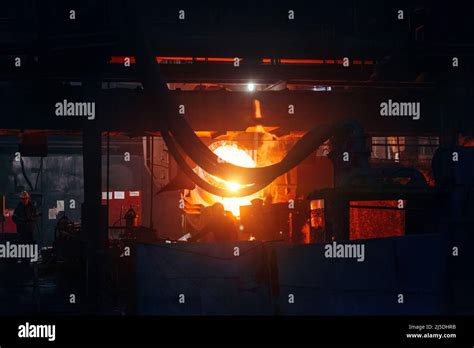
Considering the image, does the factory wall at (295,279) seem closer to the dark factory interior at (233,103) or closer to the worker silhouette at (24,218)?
the dark factory interior at (233,103)

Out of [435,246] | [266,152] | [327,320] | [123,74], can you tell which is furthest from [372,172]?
[266,152]

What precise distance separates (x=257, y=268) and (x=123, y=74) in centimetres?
764

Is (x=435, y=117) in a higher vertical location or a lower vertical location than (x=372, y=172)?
higher

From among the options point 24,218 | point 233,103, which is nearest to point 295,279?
point 233,103

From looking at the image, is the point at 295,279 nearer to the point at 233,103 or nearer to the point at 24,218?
the point at 233,103

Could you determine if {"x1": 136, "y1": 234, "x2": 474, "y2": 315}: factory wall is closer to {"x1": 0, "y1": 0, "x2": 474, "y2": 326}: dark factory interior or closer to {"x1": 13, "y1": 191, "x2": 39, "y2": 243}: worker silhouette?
{"x1": 0, "y1": 0, "x2": 474, "y2": 326}: dark factory interior

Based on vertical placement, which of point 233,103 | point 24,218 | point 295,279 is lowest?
point 295,279

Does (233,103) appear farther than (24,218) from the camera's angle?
No

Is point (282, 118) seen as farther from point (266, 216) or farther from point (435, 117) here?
point (266, 216)

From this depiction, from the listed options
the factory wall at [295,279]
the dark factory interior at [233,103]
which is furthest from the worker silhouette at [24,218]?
the factory wall at [295,279]

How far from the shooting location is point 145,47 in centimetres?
1558

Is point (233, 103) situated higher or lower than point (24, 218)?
higher

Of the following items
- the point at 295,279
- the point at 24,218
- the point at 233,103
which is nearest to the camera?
the point at 295,279

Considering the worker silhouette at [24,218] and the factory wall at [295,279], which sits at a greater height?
the worker silhouette at [24,218]
